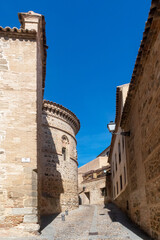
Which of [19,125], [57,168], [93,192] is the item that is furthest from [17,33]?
[93,192]

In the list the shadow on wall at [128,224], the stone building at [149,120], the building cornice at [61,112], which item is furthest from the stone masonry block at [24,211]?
the building cornice at [61,112]

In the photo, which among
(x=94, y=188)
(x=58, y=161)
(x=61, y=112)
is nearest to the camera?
(x=58, y=161)

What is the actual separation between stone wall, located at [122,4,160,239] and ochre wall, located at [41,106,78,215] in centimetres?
958

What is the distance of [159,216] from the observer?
17.5 feet

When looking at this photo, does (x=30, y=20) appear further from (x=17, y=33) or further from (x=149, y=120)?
(x=149, y=120)

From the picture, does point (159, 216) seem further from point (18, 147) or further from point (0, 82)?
point (0, 82)

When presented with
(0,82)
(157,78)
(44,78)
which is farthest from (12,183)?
(44,78)

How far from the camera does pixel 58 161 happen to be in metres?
17.9

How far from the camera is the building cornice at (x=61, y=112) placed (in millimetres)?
18156

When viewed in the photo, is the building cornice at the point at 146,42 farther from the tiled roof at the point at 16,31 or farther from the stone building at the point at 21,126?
the tiled roof at the point at 16,31

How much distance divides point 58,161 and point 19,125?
10232 mm

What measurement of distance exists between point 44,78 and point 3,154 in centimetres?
646

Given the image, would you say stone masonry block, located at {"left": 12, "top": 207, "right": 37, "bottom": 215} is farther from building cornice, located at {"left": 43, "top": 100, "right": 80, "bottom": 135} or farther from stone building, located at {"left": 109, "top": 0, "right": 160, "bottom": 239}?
building cornice, located at {"left": 43, "top": 100, "right": 80, "bottom": 135}

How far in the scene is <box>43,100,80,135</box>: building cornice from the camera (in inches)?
715
